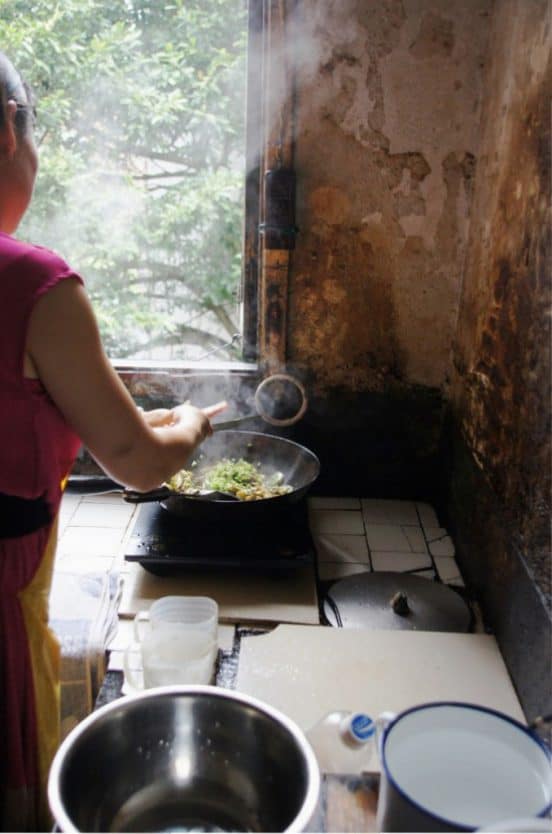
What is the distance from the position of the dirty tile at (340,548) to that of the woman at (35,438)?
1.10 metres

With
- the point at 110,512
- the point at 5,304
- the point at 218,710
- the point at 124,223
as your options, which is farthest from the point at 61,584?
the point at 124,223

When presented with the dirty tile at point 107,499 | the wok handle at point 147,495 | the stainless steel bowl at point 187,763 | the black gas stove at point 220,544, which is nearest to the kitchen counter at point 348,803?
the stainless steel bowl at point 187,763

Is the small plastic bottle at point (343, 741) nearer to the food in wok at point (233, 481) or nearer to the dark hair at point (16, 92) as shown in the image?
the food in wok at point (233, 481)

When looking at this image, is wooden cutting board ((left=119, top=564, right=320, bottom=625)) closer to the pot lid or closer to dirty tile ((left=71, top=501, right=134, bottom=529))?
the pot lid

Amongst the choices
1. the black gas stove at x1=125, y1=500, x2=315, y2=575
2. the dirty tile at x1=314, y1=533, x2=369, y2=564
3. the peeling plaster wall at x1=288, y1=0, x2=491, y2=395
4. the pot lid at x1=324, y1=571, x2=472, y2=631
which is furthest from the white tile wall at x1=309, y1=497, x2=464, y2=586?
the peeling plaster wall at x1=288, y1=0, x2=491, y2=395

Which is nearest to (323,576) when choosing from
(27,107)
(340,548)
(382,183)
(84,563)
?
(340,548)

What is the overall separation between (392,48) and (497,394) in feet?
4.76

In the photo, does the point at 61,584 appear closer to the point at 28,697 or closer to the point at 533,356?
the point at 28,697

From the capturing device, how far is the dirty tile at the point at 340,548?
101 inches

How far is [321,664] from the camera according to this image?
6.33 feet

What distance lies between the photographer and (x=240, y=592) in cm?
226

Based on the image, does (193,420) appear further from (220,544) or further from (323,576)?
(323,576)

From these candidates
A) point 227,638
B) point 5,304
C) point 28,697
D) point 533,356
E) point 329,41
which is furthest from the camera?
point 329,41

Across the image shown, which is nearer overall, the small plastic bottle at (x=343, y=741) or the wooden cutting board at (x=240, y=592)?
the small plastic bottle at (x=343, y=741)
